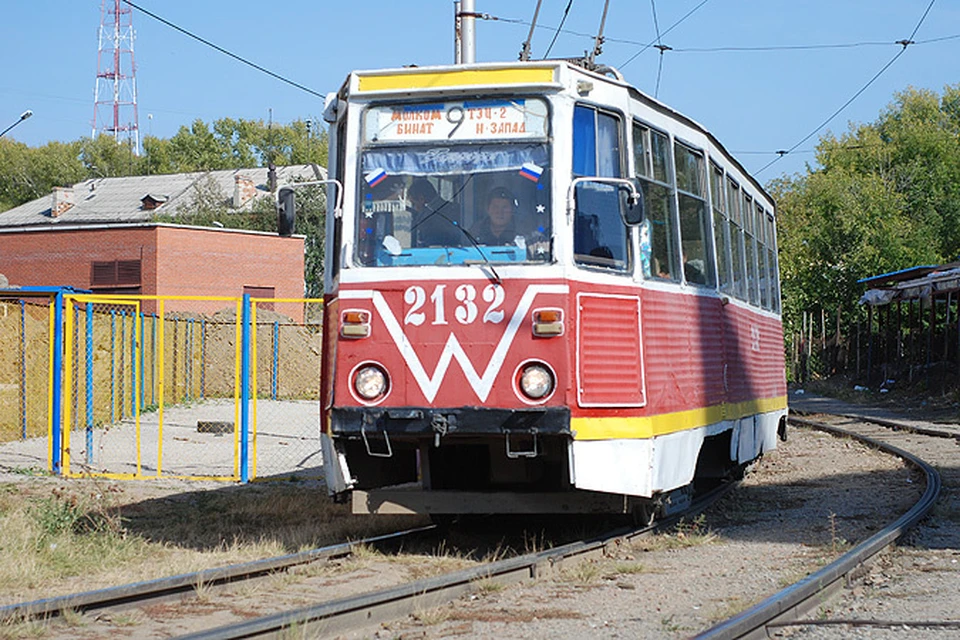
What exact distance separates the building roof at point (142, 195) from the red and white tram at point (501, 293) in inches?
2476

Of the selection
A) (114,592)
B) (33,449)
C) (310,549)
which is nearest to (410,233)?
(310,549)

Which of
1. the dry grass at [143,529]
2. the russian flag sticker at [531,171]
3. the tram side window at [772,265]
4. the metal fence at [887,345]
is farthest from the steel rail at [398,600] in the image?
the metal fence at [887,345]

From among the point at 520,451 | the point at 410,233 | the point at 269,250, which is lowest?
the point at 520,451

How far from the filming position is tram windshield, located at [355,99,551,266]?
841cm

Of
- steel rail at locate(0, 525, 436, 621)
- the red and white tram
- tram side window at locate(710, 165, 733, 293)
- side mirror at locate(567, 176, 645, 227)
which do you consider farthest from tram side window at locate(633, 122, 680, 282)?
steel rail at locate(0, 525, 436, 621)

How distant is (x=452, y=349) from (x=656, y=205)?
208 centimetres

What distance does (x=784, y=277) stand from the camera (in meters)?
53.2

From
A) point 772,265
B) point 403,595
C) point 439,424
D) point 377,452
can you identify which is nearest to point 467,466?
point 377,452

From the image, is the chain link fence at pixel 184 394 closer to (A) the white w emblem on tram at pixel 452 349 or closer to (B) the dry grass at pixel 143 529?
(B) the dry grass at pixel 143 529

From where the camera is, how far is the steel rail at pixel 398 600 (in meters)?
5.86

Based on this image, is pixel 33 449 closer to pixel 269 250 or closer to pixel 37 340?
pixel 37 340

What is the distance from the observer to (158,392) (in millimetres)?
17469

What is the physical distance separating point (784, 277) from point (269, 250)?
21.4 m

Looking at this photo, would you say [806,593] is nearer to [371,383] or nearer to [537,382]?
[537,382]
